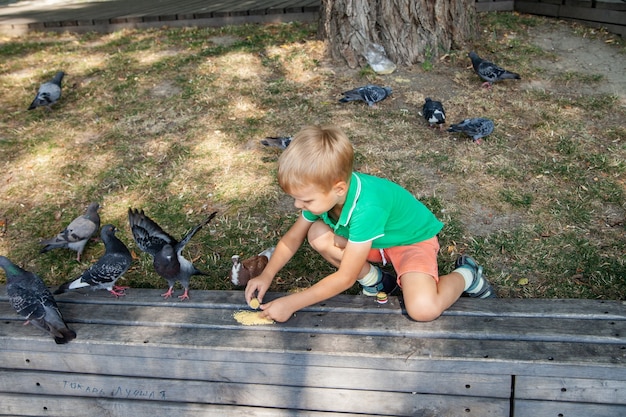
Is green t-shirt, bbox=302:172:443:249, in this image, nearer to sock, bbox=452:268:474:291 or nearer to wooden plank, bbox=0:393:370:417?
sock, bbox=452:268:474:291

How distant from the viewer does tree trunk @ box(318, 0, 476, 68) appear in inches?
282

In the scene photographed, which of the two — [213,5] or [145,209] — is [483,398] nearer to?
[145,209]

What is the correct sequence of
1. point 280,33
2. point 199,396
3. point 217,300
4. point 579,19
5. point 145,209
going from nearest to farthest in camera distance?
point 199,396
point 217,300
point 145,209
point 579,19
point 280,33

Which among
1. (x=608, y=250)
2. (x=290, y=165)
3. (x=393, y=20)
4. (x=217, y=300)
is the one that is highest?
(x=290, y=165)

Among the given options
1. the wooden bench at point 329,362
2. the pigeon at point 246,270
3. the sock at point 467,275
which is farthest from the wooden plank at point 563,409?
the pigeon at point 246,270

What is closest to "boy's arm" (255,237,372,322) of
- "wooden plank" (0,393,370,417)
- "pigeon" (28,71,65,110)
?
"wooden plank" (0,393,370,417)

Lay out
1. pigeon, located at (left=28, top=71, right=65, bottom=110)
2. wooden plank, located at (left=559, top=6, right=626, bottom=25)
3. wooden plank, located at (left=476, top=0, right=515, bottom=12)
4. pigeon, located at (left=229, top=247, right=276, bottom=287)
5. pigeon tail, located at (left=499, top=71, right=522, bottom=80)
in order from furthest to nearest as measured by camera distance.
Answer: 1. wooden plank, located at (left=476, top=0, right=515, bottom=12)
2. wooden plank, located at (left=559, top=6, right=626, bottom=25)
3. pigeon, located at (left=28, top=71, right=65, bottom=110)
4. pigeon tail, located at (left=499, top=71, right=522, bottom=80)
5. pigeon, located at (left=229, top=247, right=276, bottom=287)

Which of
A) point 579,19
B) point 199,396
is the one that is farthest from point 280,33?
point 199,396

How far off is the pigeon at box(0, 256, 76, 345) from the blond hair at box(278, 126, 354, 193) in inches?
59.1

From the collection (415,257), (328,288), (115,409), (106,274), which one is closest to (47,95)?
(106,274)

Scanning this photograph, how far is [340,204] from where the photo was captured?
9.93 feet

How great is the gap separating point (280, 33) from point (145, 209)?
5.26m

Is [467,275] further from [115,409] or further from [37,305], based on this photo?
[37,305]

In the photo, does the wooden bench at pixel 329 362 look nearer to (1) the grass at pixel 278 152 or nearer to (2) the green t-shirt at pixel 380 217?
(2) the green t-shirt at pixel 380 217
